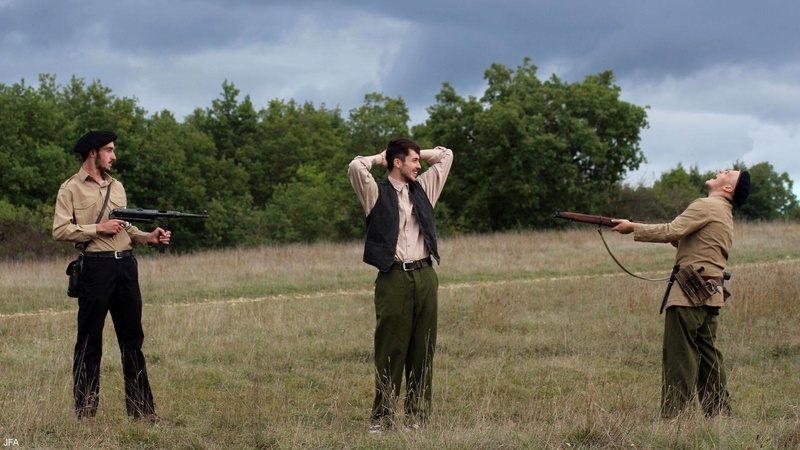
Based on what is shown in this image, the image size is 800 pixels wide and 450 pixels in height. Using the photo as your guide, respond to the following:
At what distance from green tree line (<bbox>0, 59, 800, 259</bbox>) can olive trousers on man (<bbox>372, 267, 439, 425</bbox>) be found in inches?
1304

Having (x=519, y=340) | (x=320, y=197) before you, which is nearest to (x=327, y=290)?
(x=519, y=340)

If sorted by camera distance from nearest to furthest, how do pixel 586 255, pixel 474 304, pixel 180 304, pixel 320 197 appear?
1. pixel 474 304
2. pixel 180 304
3. pixel 586 255
4. pixel 320 197

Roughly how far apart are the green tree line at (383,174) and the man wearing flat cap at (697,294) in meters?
32.9

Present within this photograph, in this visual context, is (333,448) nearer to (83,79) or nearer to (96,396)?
(96,396)

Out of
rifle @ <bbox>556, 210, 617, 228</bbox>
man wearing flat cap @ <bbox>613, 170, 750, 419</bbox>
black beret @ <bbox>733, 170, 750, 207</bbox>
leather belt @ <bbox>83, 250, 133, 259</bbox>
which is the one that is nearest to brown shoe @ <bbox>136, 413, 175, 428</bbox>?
leather belt @ <bbox>83, 250, 133, 259</bbox>

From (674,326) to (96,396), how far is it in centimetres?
471

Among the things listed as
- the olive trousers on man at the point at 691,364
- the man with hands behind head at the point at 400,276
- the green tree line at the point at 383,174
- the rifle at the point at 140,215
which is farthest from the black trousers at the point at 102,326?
the green tree line at the point at 383,174

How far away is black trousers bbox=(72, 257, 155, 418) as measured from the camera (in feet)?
21.7

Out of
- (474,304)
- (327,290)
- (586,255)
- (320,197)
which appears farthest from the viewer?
(320,197)

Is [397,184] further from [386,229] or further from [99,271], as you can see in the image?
[99,271]

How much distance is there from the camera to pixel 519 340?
36.7 ft

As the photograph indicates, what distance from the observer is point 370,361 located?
10211mm

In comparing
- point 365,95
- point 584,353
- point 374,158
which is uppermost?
point 365,95

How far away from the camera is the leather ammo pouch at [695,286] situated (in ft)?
23.0
